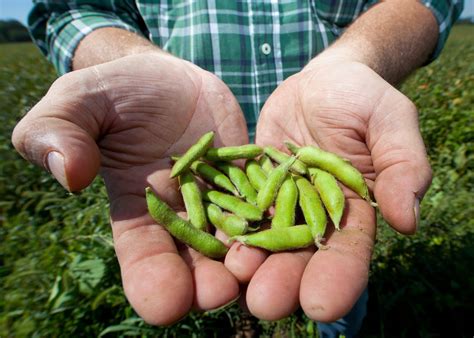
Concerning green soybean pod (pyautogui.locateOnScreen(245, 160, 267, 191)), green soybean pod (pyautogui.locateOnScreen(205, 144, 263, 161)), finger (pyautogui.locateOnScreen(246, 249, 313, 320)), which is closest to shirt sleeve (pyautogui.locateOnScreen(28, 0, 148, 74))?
green soybean pod (pyautogui.locateOnScreen(205, 144, 263, 161))

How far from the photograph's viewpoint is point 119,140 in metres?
2.87

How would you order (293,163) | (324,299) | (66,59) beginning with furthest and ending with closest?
1. (66,59)
2. (293,163)
3. (324,299)

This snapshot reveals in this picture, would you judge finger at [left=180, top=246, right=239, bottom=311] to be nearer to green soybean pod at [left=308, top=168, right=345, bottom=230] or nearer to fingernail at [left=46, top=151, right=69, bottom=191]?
green soybean pod at [left=308, top=168, right=345, bottom=230]

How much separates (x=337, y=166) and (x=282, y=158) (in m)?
0.54

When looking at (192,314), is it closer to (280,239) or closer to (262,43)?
(280,239)

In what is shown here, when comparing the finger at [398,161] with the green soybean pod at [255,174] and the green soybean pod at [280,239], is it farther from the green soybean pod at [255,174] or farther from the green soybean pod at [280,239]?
the green soybean pod at [255,174]

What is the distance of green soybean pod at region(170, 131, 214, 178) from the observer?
9.90ft

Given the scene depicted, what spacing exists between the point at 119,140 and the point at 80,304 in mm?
1513

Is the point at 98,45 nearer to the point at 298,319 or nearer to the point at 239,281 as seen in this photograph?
the point at 239,281

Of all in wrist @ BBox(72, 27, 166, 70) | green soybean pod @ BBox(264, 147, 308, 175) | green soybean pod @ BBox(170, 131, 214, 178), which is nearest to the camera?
green soybean pod @ BBox(170, 131, 214, 178)

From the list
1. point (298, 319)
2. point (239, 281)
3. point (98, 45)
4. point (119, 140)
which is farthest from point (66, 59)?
point (298, 319)

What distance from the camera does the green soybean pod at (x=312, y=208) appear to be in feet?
8.21

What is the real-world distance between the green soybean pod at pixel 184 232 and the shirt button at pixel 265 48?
1.84m

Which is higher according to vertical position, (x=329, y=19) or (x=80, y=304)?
(x=329, y=19)
